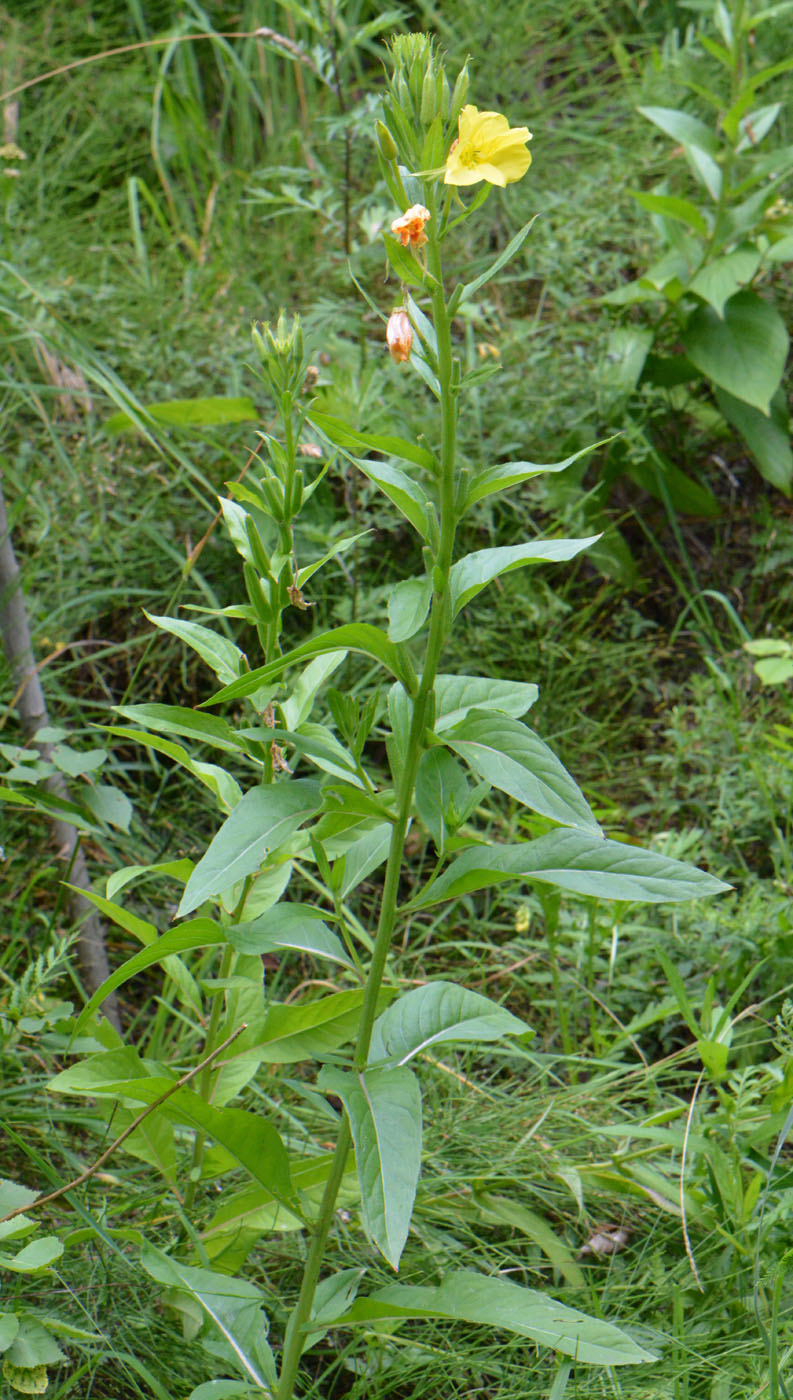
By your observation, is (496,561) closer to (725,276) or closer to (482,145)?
(482,145)

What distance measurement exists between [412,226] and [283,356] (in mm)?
287

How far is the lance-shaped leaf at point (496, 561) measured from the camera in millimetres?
924

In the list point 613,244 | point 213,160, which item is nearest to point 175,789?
point 613,244

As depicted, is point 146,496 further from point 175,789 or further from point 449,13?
point 449,13

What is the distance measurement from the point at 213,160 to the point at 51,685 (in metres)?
1.96

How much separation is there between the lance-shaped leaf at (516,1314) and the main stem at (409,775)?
0.19ft

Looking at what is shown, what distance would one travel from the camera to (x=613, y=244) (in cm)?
289

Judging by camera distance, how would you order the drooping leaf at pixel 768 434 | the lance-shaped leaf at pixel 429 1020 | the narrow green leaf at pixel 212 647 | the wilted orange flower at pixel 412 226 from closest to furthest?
the wilted orange flower at pixel 412 226, the lance-shaped leaf at pixel 429 1020, the narrow green leaf at pixel 212 647, the drooping leaf at pixel 768 434

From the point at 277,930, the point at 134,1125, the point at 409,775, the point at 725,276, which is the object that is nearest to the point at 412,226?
the point at 409,775

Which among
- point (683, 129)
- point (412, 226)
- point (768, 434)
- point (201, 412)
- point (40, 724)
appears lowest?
point (768, 434)

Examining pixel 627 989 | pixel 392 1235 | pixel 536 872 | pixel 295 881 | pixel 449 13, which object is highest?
pixel 449 13

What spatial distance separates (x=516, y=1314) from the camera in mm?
991

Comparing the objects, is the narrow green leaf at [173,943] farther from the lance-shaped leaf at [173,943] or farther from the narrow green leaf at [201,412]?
the narrow green leaf at [201,412]

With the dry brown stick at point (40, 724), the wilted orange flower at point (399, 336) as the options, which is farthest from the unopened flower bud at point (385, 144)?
the dry brown stick at point (40, 724)
